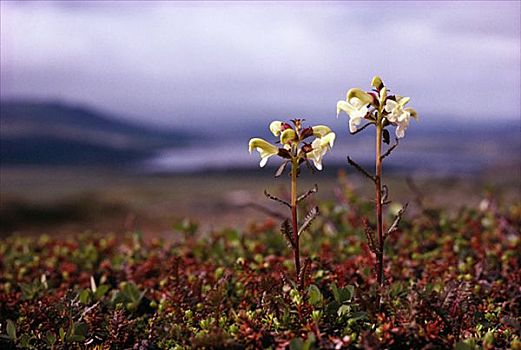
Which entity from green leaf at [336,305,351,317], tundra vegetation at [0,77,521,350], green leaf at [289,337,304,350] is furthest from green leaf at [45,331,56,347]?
green leaf at [336,305,351,317]

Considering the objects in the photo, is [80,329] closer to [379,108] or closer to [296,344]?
[296,344]

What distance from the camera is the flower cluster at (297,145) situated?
293 cm

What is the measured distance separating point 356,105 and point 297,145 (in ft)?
1.08

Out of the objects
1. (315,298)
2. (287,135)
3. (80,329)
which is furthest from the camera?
(80,329)

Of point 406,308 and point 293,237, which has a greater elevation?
point 293,237

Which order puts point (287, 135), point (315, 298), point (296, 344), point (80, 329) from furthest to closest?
point (80, 329) → point (315, 298) → point (287, 135) → point (296, 344)

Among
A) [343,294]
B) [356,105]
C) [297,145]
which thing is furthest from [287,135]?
[343,294]

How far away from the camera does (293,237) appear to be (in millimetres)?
3129

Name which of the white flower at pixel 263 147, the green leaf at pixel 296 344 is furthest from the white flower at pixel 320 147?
the green leaf at pixel 296 344

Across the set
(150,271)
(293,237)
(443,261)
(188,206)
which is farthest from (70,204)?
(293,237)

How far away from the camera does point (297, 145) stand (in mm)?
2971

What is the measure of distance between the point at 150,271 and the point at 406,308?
229 cm

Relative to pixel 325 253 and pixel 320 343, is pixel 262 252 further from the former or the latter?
pixel 320 343

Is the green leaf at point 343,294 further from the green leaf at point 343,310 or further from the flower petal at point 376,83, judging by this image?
the flower petal at point 376,83
